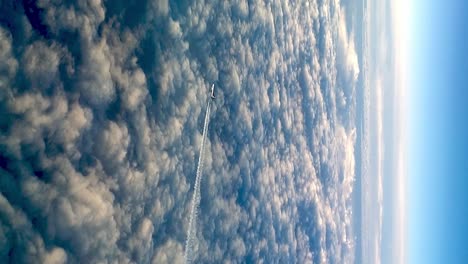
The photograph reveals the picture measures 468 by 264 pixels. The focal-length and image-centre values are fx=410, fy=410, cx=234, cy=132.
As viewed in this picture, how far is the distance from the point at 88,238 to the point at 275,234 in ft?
17.1

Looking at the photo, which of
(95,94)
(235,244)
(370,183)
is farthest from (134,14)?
(370,183)

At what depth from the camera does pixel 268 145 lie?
23.3 feet

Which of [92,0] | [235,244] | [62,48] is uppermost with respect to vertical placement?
[92,0]

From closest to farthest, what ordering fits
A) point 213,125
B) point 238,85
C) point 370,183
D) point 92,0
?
point 92,0 < point 213,125 < point 238,85 < point 370,183

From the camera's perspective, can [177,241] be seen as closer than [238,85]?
Yes

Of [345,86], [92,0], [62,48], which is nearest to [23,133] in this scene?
[62,48]

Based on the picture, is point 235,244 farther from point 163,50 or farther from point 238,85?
point 163,50

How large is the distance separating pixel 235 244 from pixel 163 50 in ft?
10.2

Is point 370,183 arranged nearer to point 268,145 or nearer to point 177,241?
point 268,145

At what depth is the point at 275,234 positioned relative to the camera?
7535mm

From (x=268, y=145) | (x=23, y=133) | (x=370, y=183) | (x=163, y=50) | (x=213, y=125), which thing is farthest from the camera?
(x=370, y=183)

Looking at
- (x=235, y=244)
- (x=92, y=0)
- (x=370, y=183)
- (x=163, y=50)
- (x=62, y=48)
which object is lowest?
(x=235, y=244)

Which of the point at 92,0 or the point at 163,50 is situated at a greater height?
the point at 163,50

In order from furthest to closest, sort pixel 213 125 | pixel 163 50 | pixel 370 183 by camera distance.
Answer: pixel 370 183, pixel 213 125, pixel 163 50
